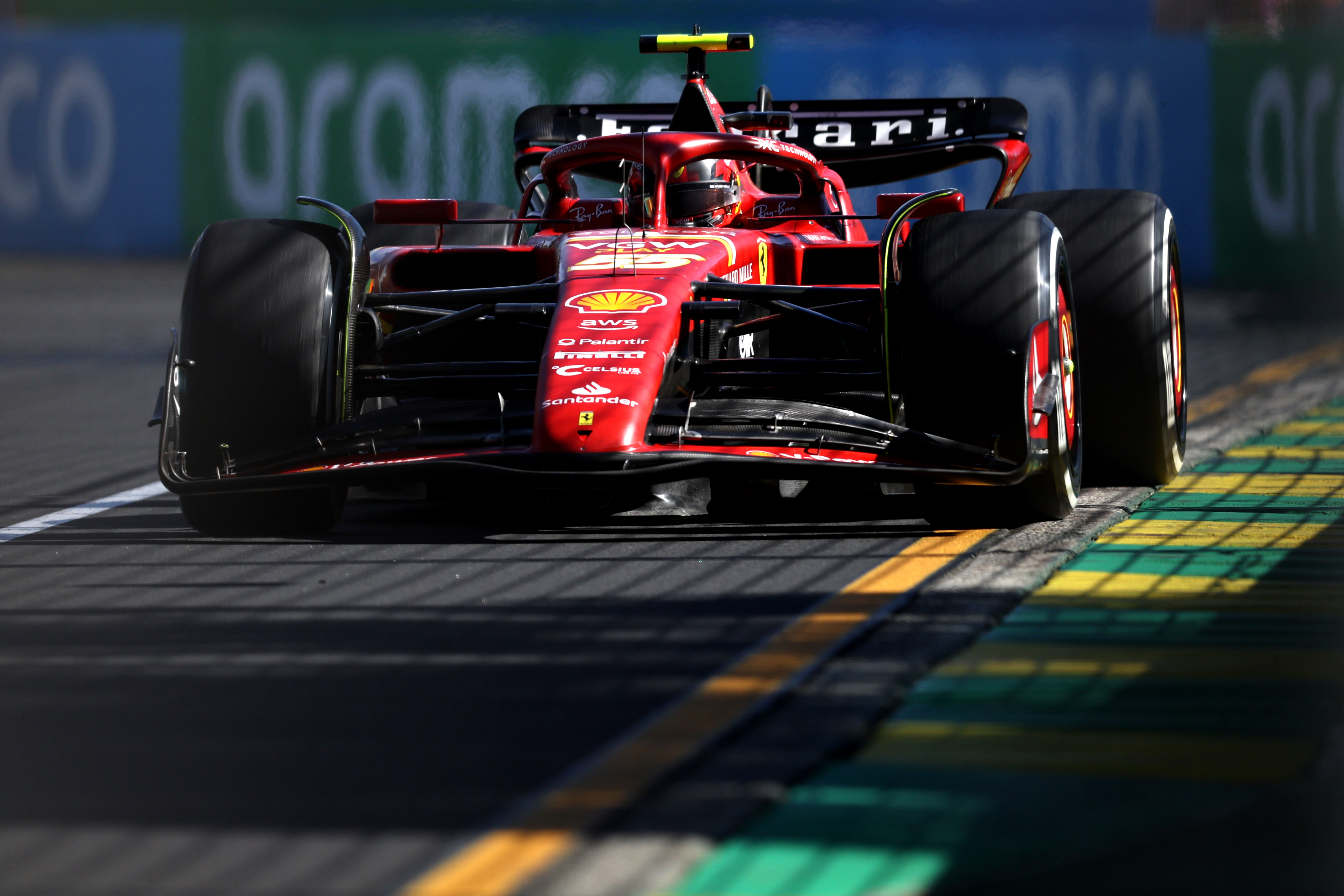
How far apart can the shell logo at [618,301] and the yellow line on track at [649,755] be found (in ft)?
3.93

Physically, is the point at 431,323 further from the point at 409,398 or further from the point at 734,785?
the point at 734,785

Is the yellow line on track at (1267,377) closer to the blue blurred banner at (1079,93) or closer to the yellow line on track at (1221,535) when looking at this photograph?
the yellow line on track at (1221,535)

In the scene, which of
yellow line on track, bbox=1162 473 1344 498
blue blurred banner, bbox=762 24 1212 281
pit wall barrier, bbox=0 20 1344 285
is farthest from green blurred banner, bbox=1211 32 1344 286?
yellow line on track, bbox=1162 473 1344 498

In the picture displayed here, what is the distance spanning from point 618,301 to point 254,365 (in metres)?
1.10

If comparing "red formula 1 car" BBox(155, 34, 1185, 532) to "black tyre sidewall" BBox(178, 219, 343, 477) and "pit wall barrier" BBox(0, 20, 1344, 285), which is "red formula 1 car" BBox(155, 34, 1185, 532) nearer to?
"black tyre sidewall" BBox(178, 219, 343, 477)

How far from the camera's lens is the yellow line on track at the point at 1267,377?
955 cm

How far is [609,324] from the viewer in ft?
18.4

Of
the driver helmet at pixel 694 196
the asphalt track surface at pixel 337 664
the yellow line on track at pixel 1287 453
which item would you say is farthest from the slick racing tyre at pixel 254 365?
the yellow line on track at pixel 1287 453

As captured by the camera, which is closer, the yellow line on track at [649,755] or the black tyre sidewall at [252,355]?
the yellow line on track at [649,755]

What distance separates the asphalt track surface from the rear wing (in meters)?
2.33

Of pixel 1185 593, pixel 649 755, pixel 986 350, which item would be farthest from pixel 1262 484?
pixel 649 755

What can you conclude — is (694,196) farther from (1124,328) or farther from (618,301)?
(1124,328)

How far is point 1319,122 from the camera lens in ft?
62.7

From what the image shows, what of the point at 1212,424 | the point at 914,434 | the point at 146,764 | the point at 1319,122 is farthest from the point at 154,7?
the point at 146,764
